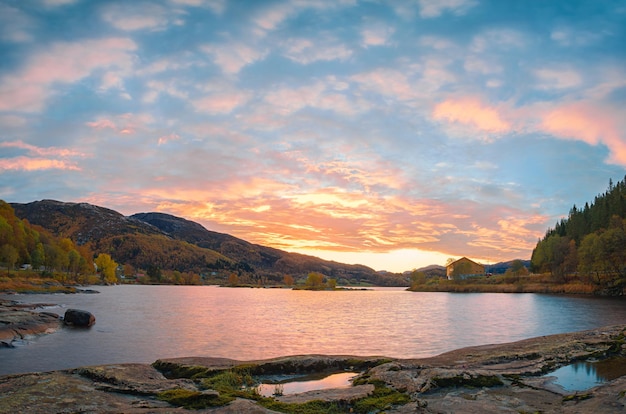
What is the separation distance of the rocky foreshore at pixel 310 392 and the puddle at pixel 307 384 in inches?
40.3

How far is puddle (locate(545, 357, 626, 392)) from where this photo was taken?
64.5ft

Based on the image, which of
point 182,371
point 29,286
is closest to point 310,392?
point 182,371

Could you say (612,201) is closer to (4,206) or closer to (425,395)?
(425,395)

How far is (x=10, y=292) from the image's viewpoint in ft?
324

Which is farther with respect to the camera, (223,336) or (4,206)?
(4,206)

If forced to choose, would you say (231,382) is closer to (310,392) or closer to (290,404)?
(310,392)

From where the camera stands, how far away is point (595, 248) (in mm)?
115500

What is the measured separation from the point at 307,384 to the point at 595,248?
122m

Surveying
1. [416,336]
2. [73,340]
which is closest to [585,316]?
[416,336]

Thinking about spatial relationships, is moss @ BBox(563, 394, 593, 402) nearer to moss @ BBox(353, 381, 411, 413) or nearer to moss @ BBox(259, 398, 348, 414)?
Result: moss @ BBox(353, 381, 411, 413)

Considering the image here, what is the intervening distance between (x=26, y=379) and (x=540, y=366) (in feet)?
87.1

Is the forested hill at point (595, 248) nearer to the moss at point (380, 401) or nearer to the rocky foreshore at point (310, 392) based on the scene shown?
the rocky foreshore at point (310, 392)

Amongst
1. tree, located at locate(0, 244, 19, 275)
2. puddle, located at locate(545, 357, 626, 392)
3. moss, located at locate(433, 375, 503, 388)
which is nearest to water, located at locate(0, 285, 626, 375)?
puddle, located at locate(545, 357, 626, 392)

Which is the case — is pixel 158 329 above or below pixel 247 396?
below
